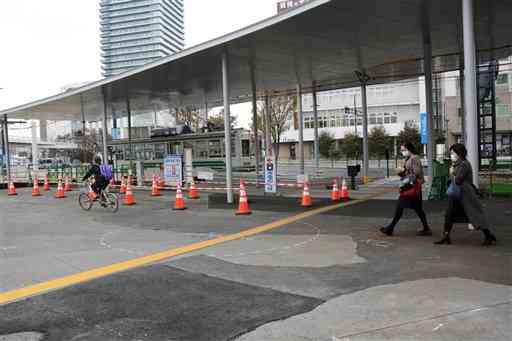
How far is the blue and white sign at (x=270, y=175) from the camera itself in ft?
51.7

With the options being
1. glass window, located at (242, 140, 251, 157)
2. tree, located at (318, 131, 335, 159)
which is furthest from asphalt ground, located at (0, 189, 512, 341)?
tree, located at (318, 131, 335, 159)

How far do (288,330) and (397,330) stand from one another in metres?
0.98

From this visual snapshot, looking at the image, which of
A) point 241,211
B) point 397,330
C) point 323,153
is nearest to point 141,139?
point 241,211

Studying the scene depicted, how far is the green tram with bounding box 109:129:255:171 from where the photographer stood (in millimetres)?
25562

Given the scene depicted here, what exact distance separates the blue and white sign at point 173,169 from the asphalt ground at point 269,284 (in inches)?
395

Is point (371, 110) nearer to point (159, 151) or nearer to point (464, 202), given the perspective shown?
point (159, 151)

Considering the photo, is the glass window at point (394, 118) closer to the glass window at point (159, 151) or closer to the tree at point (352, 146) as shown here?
the tree at point (352, 146)

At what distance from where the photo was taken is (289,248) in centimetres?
835

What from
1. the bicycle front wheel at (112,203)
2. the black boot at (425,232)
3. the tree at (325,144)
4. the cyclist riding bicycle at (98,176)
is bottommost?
the black boot at (425,232)

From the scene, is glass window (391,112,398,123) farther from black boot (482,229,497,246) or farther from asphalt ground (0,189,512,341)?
black boot (482,229,497,246)

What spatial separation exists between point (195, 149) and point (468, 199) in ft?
63.9

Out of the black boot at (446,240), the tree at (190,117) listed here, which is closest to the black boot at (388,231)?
the black boot at (446,240)

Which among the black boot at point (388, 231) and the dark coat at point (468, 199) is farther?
the black boot at point (388, 231)

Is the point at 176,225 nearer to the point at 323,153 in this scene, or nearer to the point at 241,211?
the point at 241,211
